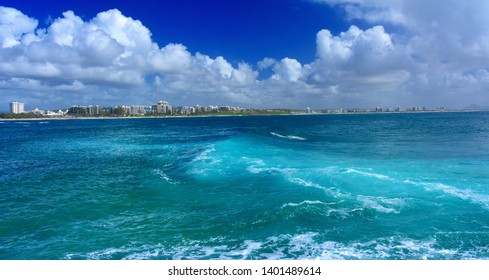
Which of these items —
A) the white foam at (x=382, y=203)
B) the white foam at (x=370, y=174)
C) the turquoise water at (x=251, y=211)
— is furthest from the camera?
the white foam at (x=370, y=174)

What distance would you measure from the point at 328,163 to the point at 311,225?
54.1 feet

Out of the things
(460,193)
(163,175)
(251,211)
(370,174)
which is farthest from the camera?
(163,175)

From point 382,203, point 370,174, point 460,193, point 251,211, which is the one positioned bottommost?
point 251,211

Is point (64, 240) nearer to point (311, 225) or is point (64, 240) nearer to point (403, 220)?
point (311, 225)

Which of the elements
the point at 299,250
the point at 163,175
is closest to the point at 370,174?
the point at 299,250

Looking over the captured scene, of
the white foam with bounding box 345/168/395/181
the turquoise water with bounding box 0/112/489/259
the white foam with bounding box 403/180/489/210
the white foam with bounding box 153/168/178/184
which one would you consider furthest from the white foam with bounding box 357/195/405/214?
the white foam with bounding box 153/168/178/184

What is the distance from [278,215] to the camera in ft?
52.2

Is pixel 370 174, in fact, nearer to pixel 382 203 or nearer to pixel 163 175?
pixel 382 203

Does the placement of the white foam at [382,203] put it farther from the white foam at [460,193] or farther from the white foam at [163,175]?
the white foam at [163,175]

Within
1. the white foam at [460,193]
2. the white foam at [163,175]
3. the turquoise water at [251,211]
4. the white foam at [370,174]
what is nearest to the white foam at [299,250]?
the turquoise water at [251,211]

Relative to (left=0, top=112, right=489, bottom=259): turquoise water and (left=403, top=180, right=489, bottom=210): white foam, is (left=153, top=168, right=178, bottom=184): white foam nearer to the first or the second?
(left=0, top=112, right=489, bottom=259): turquoise water

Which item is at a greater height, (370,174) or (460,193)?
(370,174)
